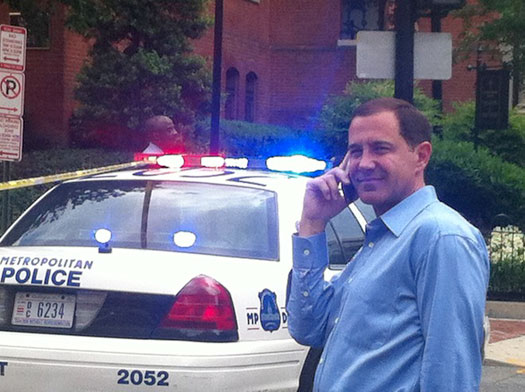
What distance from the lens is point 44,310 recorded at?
4.91 m

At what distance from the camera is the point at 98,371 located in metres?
4.69

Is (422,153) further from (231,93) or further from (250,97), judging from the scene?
(250,97)

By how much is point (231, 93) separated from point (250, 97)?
5.30 feet

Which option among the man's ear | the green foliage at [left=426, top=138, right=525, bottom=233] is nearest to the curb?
the green foliage at [left=426, top=138, right=525, bottom=233]

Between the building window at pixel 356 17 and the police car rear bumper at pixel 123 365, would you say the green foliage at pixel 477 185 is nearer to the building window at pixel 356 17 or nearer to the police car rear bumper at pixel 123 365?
the police car rear bumper at pixel 123 365

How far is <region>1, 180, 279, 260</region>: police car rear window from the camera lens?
5.26m

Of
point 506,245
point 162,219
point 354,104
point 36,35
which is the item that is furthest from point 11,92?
point 36,35

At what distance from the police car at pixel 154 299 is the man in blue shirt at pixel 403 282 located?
1.93m

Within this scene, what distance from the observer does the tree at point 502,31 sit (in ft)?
56.1

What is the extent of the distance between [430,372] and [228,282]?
2538 millimetres

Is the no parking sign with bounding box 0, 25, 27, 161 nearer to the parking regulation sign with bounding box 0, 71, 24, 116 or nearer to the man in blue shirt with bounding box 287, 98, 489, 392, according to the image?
the parking regulation sign with bounding box 0, 71, 24, 116

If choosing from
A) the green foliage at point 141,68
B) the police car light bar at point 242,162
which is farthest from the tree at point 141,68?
the police car light bar at point 242,162

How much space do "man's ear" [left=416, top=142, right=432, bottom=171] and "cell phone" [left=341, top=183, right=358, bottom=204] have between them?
0.26 m

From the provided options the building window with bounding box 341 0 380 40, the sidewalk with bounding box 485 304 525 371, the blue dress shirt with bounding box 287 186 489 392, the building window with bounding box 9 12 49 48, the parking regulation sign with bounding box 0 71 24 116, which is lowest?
the sidewalk with bounding box 485 304 525 371
